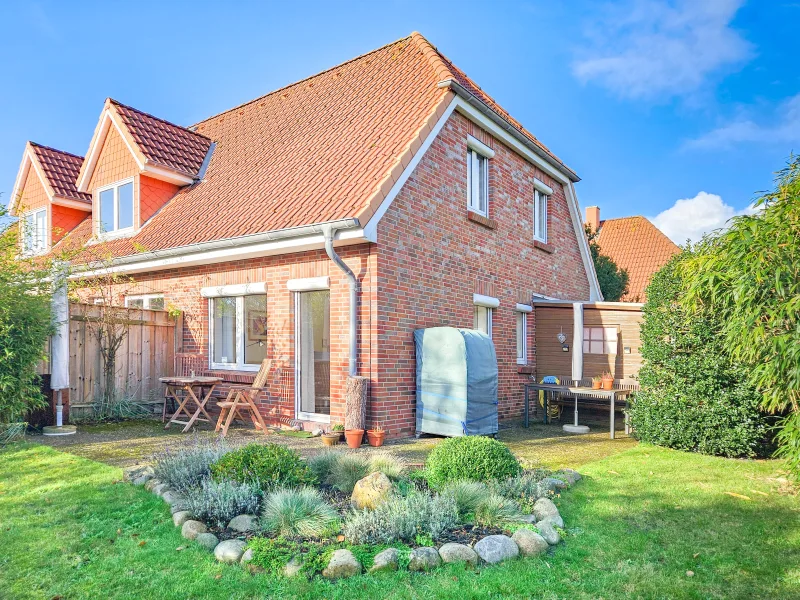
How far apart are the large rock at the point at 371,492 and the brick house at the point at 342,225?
3.31 m

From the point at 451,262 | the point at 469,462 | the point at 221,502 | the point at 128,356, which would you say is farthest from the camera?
the point at 128,356

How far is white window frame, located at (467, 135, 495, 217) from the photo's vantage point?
1103cm

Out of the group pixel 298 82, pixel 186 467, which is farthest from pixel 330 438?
pixel 298 82

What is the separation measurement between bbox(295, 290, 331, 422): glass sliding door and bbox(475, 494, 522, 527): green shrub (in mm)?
5168

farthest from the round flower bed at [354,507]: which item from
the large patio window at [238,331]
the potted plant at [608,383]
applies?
the potted plant at [608,383]

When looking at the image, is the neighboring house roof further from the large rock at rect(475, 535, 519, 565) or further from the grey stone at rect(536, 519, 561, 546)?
the large rock at rect(475, 535, 519, 565)

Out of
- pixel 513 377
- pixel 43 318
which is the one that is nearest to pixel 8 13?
pixel 43 318

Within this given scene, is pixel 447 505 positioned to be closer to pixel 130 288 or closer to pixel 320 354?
pixel 320 354

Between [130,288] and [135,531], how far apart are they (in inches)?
355

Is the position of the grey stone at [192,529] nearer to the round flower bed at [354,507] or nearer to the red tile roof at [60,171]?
the round flower bed at [354,507]

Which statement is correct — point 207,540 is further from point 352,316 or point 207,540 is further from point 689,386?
point 689,386

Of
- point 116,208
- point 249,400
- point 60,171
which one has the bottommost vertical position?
point 249,400

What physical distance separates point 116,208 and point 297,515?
11.8 m

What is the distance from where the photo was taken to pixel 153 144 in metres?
13.3
